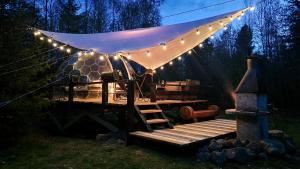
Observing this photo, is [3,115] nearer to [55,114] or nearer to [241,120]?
[55,114]

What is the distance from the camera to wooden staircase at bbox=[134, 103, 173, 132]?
6176mm

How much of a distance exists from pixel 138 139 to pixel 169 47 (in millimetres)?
3373

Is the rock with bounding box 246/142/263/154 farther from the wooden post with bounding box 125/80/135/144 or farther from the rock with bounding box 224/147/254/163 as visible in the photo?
the wooden post with bounding box 125/80/135/144

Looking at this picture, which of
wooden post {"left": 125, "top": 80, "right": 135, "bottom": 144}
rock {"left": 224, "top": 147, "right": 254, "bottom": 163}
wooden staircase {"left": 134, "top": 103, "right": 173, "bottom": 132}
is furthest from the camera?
wooden staircase {"left": 134, "top": 103, "right": 173, "bottom": 132}

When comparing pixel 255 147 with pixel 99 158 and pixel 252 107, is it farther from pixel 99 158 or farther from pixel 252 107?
pixel 99 158

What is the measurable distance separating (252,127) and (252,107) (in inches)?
16.6

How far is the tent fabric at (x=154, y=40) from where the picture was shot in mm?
6582

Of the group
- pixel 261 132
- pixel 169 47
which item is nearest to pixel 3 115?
pixel 169 47

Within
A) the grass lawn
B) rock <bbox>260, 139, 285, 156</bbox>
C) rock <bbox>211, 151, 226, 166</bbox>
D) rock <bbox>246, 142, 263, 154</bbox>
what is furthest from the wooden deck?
rock <bbox>260, 139, 285, 156</bbox>

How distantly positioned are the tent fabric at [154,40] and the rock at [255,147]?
3.05 metres

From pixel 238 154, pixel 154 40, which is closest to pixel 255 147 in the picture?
pixel 238 154

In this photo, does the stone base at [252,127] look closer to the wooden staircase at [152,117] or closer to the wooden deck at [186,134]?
the wooden deck at [186,134]

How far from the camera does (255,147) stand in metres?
5.11

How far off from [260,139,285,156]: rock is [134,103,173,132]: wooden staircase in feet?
7.42
